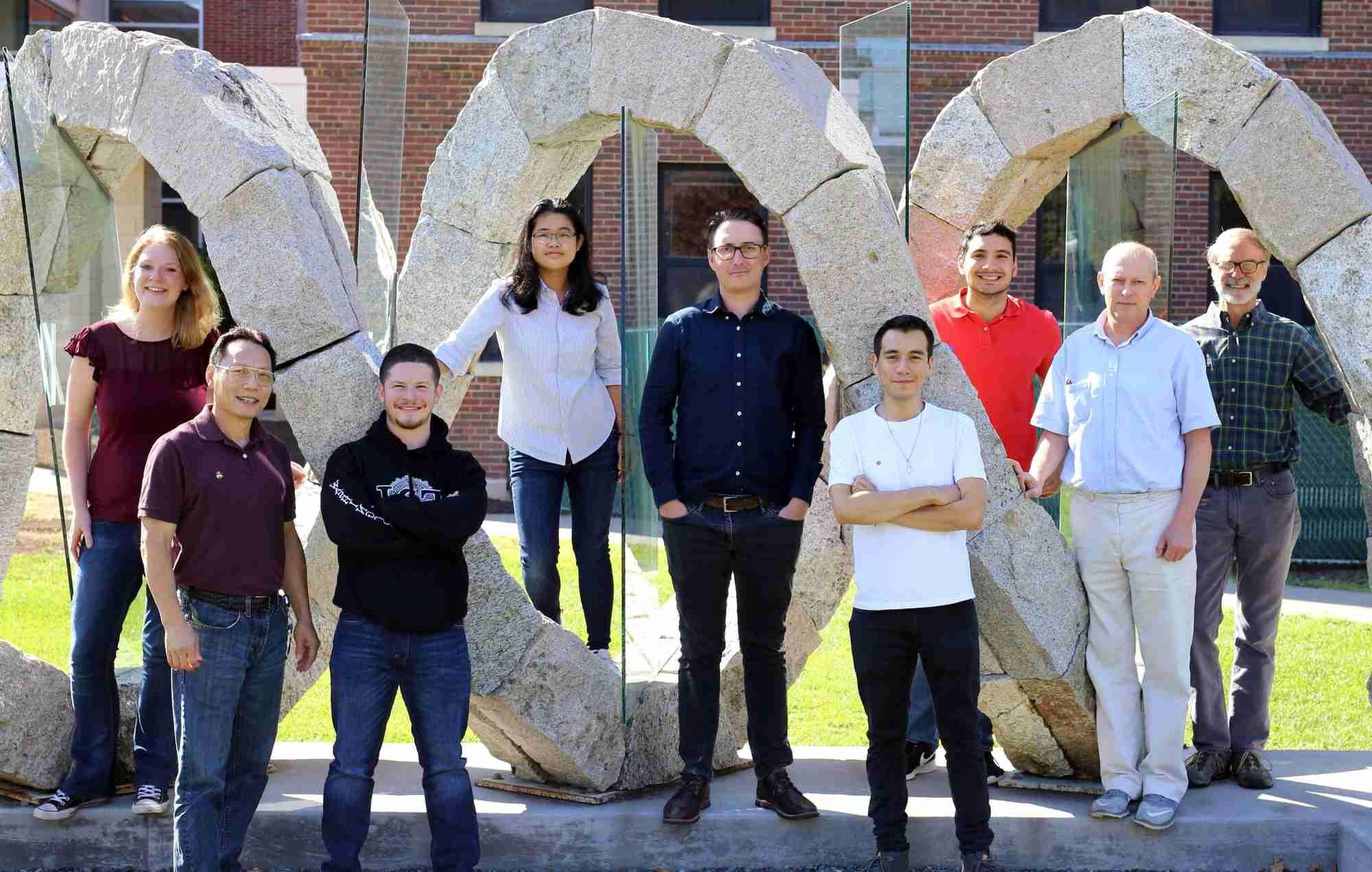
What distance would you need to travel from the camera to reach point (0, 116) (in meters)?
5.05

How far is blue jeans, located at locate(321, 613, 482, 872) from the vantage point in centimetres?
390

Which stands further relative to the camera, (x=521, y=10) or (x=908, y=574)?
(x=521, y=10)

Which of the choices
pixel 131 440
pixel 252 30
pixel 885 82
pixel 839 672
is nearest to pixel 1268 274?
pixel 839 672

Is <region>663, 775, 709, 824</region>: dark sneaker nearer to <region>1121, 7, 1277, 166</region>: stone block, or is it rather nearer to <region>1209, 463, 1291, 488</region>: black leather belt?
<region>1209, 463, 1291, 488</region>: black leather belt

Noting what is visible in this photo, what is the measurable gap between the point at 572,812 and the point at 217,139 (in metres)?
2.50

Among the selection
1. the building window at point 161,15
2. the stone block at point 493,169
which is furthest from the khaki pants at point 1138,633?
the building window at point 161,15

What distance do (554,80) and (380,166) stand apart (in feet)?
2.74

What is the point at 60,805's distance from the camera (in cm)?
450

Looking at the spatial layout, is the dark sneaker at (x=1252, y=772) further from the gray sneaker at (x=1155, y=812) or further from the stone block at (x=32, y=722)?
the stone block at (x=32, y=722)

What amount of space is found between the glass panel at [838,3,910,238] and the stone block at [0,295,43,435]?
312 centimetres

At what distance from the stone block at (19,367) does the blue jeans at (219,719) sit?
162cm

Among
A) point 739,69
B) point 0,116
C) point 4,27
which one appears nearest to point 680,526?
point 739,69

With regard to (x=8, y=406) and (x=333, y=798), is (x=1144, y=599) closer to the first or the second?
(x=333, y=798)

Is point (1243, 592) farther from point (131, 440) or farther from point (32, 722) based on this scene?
point (32, 722)
